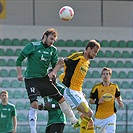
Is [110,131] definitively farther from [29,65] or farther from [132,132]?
[132,132]

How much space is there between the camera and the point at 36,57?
442 inches

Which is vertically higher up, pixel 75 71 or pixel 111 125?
pixel 75 71

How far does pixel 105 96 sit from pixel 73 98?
6.02 ft

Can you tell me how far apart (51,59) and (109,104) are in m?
2.50

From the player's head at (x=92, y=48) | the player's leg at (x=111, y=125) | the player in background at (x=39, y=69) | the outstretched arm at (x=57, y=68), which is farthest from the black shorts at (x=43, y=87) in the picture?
the player's leg at (x=111, y=125)

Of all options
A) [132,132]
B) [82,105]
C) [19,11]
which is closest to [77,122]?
[82,105]

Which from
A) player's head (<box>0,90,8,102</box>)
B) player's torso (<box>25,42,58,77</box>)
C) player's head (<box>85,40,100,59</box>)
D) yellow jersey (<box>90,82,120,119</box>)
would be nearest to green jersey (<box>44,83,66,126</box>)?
player's torso (<box>25,42,58,77</box>)

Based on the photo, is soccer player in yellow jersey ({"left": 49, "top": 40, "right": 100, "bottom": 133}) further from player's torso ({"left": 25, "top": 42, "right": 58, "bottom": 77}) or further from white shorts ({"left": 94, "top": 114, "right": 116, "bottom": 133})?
white shorts ({"left": 94, "top": 114, "right": 116, "bottom": 133})

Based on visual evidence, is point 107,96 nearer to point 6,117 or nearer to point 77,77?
point 77,77

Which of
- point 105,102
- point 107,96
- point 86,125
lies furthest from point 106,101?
point 86,125

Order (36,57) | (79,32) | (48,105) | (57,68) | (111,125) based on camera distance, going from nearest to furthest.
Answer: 1. (57,68)
2. (36,57)
3. (48,105)
4. (111,125)
5. (79,32)

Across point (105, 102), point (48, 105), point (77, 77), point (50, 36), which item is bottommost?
point (105, 102)

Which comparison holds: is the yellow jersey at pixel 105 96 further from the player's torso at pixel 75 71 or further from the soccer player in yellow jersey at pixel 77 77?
the player's torso at pixel 75 71

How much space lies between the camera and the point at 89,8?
902 inches
